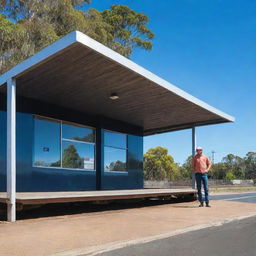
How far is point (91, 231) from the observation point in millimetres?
6086

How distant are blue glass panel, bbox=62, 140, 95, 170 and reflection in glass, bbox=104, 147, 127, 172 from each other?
2.50 feet

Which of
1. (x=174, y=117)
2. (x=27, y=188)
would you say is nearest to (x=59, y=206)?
(x=27, y=188)

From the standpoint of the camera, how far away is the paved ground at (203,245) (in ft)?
15.5

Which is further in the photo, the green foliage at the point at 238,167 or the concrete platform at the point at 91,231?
the green foliage at the point at 238,167

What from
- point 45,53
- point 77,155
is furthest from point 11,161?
point 77,155

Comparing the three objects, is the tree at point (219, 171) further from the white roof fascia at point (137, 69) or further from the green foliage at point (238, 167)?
the white roof fascia at point (137, 69)

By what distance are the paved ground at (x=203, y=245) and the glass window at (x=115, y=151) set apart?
25.7 ft

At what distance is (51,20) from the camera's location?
2108cm

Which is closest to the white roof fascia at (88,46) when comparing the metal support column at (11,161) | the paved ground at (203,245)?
the metal support column at (11,161)

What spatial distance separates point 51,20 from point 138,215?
15975 mm

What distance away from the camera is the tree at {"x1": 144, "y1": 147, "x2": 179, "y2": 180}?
54.8m

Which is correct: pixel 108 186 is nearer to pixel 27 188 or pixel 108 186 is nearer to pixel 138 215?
pixel 27 188

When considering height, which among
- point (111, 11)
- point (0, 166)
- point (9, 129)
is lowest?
point (0, 166)

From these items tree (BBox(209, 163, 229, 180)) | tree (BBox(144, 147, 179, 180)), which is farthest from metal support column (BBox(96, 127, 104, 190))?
tree (BBox(209, 163, 229, 180))
